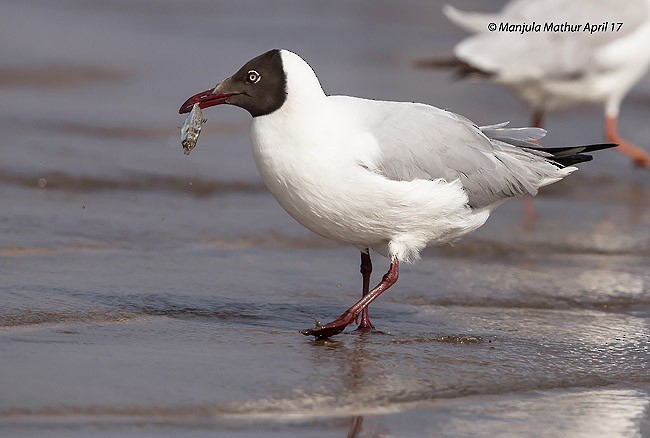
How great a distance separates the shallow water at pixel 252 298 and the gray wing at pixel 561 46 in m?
0.91

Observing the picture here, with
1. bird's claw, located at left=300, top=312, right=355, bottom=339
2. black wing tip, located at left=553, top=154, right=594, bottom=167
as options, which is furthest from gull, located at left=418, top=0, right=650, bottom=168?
bird's claw, located at left=300, top=312, right=355, bottom=339

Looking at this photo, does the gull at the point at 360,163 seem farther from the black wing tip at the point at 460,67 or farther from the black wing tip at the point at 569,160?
the black wing tip at the point at 460,67

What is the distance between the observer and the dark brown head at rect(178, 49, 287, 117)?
17.3 ft

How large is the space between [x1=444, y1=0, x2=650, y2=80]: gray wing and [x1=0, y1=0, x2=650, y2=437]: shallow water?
911mm

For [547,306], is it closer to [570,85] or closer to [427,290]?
[427,290]

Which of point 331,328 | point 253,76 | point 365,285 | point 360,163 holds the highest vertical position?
point 253,76

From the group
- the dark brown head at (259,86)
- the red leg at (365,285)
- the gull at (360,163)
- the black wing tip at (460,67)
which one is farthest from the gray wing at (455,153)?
the black wing tip at (460,67)

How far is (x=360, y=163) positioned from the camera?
525 cm

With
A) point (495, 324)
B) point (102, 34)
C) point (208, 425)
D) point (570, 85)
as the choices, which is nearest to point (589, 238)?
point (495, 324)

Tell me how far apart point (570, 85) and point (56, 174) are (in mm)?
4329

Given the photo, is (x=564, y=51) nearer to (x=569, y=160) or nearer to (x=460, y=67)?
(x=460, y=67)

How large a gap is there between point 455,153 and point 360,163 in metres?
0.62

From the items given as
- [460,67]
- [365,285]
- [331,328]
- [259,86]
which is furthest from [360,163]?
[460,67]

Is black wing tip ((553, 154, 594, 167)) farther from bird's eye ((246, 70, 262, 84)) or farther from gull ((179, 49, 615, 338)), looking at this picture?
bird's eye ((246, 70, 262, 84))
